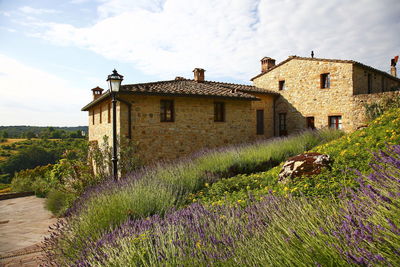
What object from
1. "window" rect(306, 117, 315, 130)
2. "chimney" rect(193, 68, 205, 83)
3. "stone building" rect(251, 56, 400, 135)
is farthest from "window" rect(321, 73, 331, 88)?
"chimney" rect(193, 68, 205, 83)

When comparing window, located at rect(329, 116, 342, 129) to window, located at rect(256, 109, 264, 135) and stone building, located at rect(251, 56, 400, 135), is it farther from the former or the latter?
window, located at rect(256, 109, 264, 135)

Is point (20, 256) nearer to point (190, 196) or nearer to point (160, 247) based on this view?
point (190, 196)

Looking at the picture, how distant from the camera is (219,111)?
1235 centimetres

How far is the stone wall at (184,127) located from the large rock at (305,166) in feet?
20.3

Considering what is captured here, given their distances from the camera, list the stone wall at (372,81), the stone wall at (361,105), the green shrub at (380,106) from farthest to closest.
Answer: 1. the stone wall at (372,81)
2. the stone wall at (361,105)
3. the green shrub at (380,106)

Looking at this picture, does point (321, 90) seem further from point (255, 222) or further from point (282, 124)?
point (255, 222)

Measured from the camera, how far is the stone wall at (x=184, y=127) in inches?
396

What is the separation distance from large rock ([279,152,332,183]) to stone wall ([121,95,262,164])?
6.19 m

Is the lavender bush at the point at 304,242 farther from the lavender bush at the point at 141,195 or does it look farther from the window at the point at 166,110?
the window at the point at 166,110

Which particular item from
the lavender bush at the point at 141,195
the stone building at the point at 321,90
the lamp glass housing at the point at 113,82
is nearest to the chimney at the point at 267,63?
the stone building at the point at 321,90

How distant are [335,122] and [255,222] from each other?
1409 cm

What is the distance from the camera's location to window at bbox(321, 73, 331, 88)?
576 inches

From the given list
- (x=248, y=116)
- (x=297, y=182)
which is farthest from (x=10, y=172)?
(x=297, y=182)

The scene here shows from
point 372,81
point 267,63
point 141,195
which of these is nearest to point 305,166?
A: point 141,195
